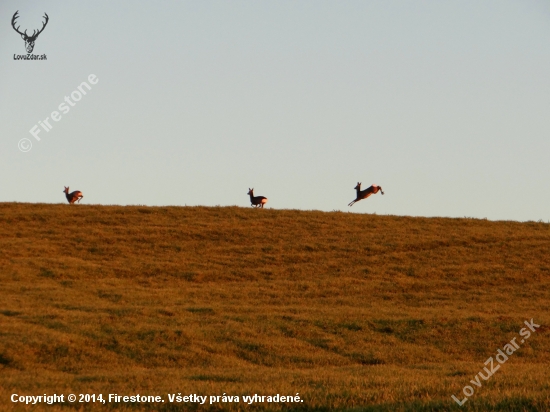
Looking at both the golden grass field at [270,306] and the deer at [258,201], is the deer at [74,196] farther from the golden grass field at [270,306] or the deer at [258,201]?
the deer at [258,201]

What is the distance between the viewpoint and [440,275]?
110ft

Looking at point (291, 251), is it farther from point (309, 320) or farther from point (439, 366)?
point (439, 366)

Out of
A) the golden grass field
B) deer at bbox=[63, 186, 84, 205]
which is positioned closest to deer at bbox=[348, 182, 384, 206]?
the golden grass field

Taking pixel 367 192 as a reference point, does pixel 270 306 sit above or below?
below

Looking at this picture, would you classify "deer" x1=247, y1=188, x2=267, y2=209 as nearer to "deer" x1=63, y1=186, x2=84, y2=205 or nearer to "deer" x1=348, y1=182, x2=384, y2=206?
"deer" x1=348, y1=182, x2=384, y2=206

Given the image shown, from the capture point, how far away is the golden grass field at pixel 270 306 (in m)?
14.2

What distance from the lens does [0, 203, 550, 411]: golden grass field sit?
561 inches

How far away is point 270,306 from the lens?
26812 mm

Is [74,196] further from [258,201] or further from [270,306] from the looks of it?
[270,306]

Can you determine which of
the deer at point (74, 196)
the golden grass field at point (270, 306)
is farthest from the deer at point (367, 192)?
the deer at point (74, 196)

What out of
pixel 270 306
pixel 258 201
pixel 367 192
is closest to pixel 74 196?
pixel 258 201

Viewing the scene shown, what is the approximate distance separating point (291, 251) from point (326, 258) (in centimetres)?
205

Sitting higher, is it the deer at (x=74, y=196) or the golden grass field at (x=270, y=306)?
the deer at (x=74, y=196)

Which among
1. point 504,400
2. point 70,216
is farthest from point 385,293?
point 70,216
